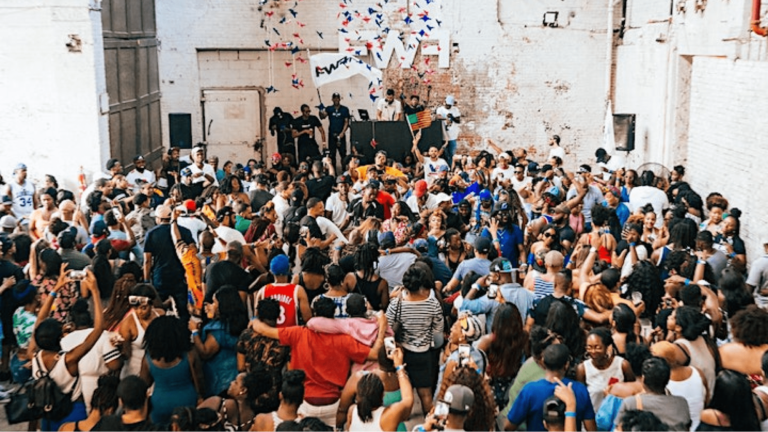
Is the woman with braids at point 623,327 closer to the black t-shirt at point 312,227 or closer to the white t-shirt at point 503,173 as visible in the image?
the black t-shirt at point 312,227

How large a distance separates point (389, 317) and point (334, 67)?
12.9 metres

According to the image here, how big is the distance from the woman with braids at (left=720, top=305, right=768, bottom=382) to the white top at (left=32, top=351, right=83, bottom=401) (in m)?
4.61

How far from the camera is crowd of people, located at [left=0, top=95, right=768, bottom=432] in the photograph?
5.76 meters

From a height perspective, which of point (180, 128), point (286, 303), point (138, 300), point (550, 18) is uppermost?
point (550, 18)

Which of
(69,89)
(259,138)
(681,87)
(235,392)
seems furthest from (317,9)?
(235,392)

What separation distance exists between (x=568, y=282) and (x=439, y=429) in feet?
8.82

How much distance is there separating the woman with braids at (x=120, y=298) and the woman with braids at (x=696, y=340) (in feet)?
13.8

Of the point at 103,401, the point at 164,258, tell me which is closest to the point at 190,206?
the point at 164,258

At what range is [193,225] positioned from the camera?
33.4 feet

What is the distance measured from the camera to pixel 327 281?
764 cm

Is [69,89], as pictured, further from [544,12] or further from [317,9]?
[544,12]

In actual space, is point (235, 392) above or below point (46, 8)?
below

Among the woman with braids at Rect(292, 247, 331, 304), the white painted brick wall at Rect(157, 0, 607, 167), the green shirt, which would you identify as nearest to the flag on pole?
the white painted brick wall at Rect(157, 0, 607, 167)

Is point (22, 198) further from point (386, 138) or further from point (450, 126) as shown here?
point (450, 126)
